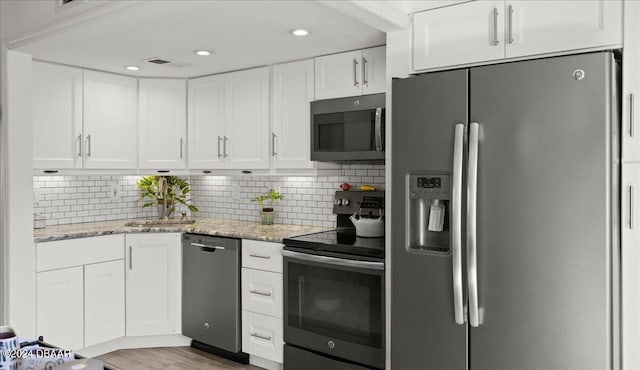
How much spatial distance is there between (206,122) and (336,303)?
2.07 m

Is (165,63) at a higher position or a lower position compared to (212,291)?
higher

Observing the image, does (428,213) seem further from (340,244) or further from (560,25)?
(560,25)

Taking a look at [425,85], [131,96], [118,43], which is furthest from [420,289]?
[131,96]

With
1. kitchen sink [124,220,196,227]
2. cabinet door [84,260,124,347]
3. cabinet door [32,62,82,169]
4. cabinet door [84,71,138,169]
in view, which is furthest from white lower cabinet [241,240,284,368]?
cabinet door [32,62,82,169]

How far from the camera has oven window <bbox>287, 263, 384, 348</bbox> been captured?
2.85 metres

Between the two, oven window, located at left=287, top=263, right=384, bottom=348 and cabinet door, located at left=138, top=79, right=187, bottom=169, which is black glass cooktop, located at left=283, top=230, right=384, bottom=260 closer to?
oven window, located at left=287, top=263, right=384, bottom=348

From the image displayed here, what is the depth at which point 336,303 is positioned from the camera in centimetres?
302

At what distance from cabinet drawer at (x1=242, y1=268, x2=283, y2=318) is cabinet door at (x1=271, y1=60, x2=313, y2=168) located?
825 mm

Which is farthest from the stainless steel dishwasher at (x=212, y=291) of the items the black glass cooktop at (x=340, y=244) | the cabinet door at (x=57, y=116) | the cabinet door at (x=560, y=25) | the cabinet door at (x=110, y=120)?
the cabinet door at (x=560, y=25)

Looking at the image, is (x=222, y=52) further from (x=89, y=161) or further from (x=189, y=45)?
(x=89, y=161)

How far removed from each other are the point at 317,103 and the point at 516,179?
168 cm

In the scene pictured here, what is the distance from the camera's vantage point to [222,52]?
11.5ft
